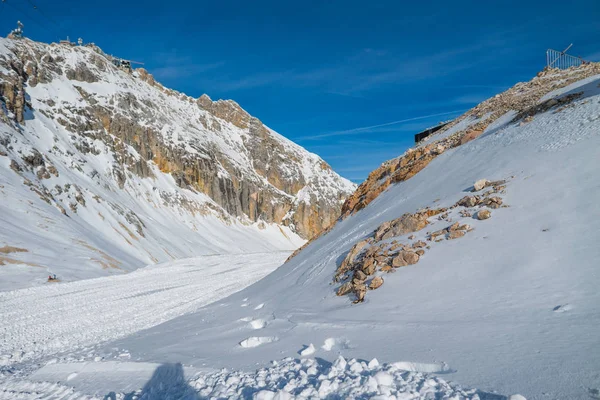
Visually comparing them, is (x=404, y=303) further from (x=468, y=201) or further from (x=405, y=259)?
(x=468, y=201)

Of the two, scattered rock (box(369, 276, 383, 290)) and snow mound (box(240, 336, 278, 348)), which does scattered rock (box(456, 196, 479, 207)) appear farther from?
snow mound (box(240, 336, 278, 348))

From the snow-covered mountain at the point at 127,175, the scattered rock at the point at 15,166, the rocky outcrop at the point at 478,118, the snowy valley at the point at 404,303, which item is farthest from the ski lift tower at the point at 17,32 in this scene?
the rocky outcrop at the point at 478,118

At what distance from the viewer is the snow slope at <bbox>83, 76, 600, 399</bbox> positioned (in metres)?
3.92

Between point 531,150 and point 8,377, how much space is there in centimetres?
1381

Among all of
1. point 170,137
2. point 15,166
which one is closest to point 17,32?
point 170,137

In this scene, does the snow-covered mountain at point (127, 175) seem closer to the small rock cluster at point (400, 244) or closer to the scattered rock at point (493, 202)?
the small rock cluster at point (400, 244)

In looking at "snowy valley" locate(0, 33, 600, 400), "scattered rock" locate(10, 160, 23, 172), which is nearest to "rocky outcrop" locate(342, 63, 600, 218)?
"snowy valley" locate(0, 33, 600, 400)

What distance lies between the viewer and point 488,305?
5.32m

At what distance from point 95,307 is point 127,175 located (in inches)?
2864

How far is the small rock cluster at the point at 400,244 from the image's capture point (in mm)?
7750

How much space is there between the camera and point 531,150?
33.6ft

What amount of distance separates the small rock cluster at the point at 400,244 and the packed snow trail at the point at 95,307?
7289mm

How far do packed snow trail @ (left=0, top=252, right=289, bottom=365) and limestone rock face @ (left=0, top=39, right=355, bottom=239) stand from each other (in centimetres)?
4107

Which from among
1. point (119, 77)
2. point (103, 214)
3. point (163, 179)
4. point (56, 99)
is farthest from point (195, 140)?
point (103, 214)
